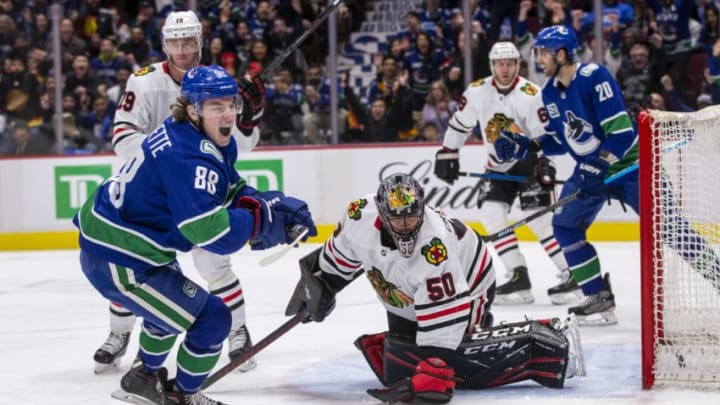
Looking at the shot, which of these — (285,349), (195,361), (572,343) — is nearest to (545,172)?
(285,349)

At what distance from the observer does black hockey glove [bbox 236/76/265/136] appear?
408 centimetres

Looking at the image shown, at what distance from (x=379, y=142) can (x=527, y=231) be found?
113 centimetres

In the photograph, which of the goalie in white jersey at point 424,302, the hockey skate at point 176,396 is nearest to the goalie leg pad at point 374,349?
the goalie in white jersey at point 424,302

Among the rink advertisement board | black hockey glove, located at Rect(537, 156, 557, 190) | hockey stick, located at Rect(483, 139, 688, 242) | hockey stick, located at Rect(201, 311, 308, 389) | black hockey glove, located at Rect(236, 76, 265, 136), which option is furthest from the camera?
the rink advertisement board

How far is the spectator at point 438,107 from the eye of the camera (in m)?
7.86

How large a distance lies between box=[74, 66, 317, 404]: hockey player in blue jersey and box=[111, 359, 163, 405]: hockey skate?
0.11 ft

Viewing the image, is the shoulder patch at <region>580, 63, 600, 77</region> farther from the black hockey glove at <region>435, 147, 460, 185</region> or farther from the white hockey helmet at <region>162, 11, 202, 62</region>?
the white hockey helmet at <region>162, 11, 202, 62</region>

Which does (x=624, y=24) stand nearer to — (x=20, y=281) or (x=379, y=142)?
(x=379, y=142)

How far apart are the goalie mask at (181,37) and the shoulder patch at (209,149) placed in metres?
1.21

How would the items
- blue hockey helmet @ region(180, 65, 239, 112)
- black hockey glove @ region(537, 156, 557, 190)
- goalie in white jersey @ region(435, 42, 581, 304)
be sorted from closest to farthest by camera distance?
blue hockey helmet @ region(180, 65, 239, 112)
black hockey glove @ region(537, 156, 557, 190)
goalie in white jersey @ region(435, 42, 581, 304)

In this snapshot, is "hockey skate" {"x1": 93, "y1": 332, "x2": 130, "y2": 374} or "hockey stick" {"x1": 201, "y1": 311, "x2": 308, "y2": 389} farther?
"hockey skate" {"x1": 93, "y1": 332, "x2": 130, "y2": 374}

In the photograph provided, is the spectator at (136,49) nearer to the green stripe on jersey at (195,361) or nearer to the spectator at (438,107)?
the spectator at (438,107)

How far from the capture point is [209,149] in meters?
3.07

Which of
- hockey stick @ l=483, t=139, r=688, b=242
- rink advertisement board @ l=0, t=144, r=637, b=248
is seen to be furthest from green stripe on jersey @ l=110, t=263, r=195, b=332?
rink advertisement board @ l=0, t=144, r=637, b=248
